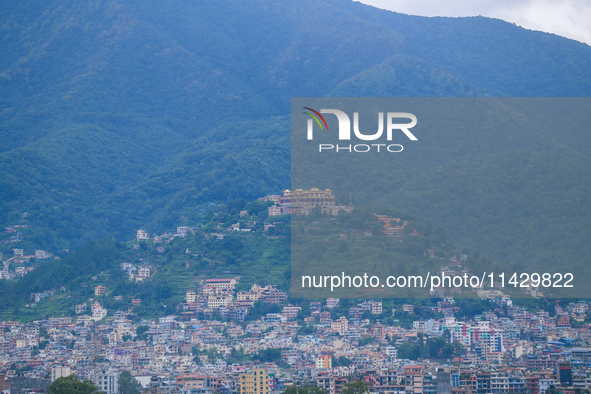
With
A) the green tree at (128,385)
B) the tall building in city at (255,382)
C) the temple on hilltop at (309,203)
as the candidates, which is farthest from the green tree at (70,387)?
the temple on hilltop at (309,203)

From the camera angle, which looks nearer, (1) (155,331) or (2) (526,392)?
(2) (526,392)

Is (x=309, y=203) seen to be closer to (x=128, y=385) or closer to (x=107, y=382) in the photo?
(x=128, y=385)

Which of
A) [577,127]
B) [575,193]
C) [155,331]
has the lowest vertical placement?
[155,331]

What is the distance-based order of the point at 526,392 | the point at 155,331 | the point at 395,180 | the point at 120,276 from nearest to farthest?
the point at 526,392 → the point at 155,331 → the point at 120,276 → the point at 395,180

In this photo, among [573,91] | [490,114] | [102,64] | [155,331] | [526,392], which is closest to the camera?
[526,392]

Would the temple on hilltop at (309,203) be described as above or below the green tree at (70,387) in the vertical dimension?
above

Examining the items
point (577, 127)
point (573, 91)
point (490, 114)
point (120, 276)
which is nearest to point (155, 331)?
point (120, 276)

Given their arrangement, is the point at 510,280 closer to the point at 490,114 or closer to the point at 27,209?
the point at 490,114

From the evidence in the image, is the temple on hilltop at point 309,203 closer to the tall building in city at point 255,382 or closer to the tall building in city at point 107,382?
the tall building in city at point 107,382
